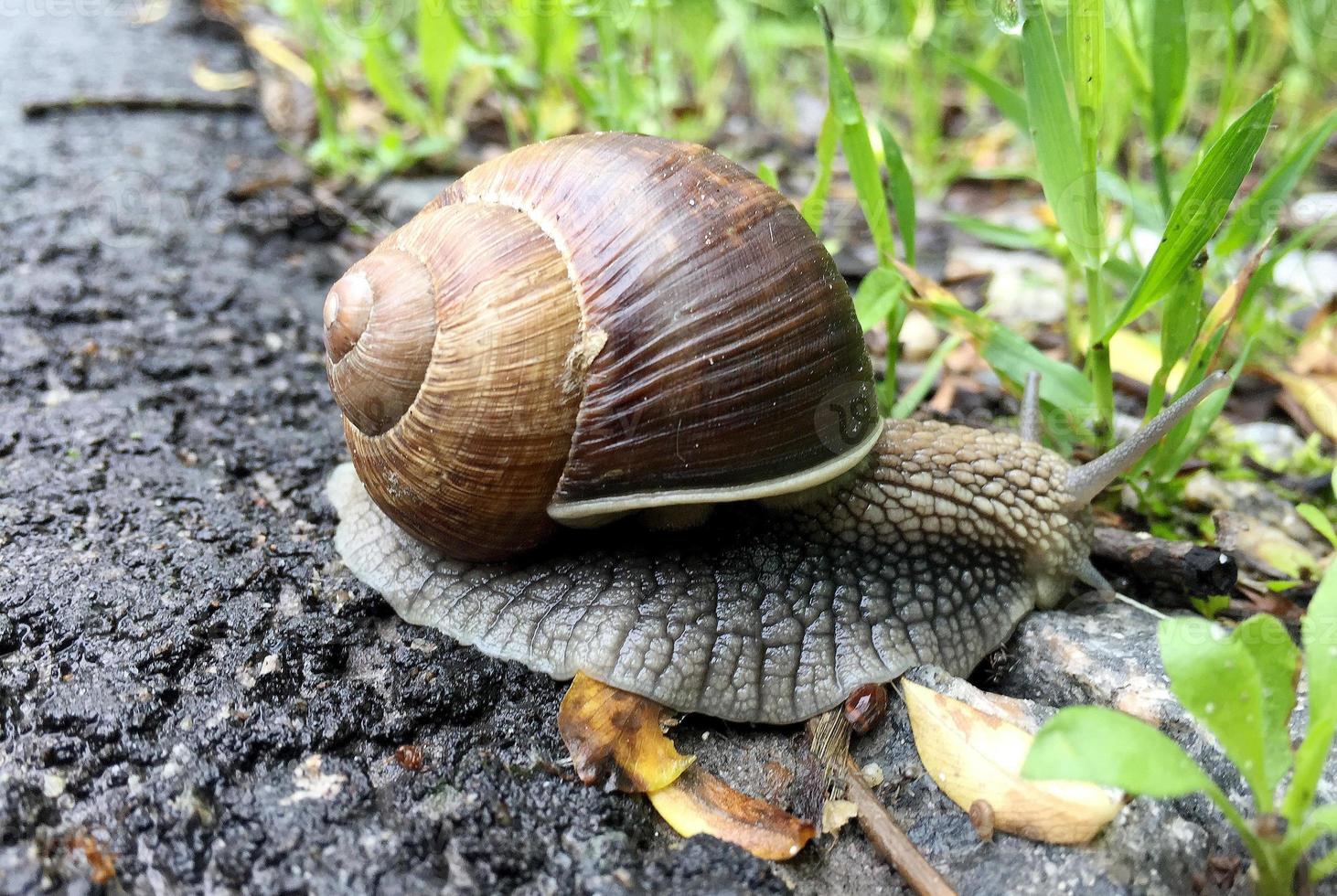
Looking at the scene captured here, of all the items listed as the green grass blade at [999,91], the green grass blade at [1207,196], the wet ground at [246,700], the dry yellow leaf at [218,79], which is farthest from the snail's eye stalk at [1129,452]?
the dry yellow leaf at [218,79]

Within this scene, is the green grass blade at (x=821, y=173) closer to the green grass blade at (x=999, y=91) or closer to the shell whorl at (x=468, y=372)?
the green grass blade at (x=999, y=91)

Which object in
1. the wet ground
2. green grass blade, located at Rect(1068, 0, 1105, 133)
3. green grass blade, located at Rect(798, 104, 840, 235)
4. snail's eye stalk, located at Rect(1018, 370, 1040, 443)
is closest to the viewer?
the wet ground

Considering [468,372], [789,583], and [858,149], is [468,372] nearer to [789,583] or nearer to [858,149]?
[789,583]

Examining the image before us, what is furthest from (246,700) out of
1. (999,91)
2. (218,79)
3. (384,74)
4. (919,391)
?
(218,79)

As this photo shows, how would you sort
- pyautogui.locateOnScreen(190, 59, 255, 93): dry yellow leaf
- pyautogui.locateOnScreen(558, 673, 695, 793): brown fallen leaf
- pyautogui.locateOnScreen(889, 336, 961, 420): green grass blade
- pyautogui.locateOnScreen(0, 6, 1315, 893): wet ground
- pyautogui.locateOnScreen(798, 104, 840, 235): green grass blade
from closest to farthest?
pyautogui.locateOnScreen(0, 6, 1315, 893): wet ground → pyautogui.locateOnScreen(558, 673, 695, 793): brown fallen leaf → pyautogui.locateOnScreen(798, 104, 840, 235): green grass blade → pyautogui.locateOnScreen(889, 336, 961, 420): green grass blade → pyautogui.locateOnScreen(190, 59, 255, 93): dry yellow leaf

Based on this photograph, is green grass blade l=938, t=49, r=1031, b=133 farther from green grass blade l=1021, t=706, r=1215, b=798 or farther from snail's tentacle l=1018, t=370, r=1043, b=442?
green grass blade l=1021, t=706, r=1215, b=798

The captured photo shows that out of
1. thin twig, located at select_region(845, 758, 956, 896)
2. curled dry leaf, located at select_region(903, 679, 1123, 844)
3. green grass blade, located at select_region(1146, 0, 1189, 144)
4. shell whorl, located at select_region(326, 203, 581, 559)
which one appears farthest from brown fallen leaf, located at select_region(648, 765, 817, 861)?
green grass blade, located at select_region(1146, 0, 1189, 144)

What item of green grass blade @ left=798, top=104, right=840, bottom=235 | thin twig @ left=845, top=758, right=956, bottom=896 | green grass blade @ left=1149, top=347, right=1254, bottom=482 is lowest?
thin twig @ left=845, top=758, right=956, bottom=896
